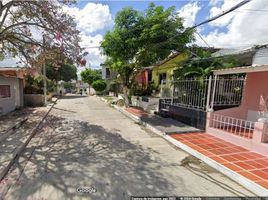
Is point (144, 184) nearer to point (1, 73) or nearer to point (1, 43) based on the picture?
point (1, 43)

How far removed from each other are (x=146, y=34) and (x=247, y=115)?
6039mm

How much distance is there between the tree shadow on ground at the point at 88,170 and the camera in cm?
384

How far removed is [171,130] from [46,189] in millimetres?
5533

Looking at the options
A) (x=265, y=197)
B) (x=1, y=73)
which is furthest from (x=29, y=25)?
(x=265, y=197)

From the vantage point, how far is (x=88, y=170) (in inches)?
189

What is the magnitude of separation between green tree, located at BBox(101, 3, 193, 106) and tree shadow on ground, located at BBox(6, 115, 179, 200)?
5581 millimetres

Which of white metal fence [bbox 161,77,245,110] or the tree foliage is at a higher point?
the tree foliage

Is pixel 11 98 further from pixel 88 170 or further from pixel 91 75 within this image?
pixel 91 75

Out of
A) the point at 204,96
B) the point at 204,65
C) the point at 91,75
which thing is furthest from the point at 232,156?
the point at 91,75

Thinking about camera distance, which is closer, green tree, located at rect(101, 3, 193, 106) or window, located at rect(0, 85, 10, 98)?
green tree, located at rect(101, 3, 193, 106)

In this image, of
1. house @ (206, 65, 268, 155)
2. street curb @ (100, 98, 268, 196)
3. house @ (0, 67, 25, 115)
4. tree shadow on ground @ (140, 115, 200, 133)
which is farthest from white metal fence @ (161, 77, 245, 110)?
house @ (0, 67, 25, 115)

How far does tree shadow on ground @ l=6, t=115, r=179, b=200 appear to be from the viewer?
3.84 metres

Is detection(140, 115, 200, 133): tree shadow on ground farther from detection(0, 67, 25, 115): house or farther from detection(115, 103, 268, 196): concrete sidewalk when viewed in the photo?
detection(0, 67, 25, 115): house

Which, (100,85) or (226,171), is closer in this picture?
(226,171)
